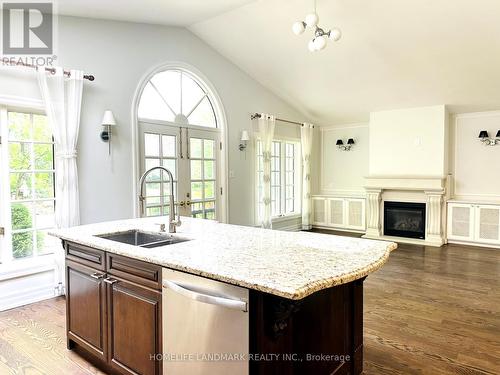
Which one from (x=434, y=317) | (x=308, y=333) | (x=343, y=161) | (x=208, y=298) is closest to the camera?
(x=208, y=298)

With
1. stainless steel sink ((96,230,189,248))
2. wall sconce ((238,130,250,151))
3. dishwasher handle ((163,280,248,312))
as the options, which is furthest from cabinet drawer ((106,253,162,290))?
wall sconce ((238,130,250,151))

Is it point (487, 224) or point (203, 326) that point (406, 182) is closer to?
point (487, 224)

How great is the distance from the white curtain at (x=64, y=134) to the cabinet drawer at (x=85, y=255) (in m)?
1.20

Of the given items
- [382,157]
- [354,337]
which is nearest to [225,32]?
[382,157]

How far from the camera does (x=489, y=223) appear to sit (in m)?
5.52

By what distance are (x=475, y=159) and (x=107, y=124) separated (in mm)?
5907

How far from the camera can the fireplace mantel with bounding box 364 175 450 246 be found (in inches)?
226

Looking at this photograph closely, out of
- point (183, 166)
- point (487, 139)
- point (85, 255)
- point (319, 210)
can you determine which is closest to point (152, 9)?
point (183, 166)

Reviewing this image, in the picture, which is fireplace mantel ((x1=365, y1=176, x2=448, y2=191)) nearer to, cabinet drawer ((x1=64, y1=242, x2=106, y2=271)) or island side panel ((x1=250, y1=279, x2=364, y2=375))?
island side panel ((x1=250, y1=279, x2=364, y2=375))

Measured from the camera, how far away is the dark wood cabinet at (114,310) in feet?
5.86

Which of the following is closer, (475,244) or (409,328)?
(409,328)

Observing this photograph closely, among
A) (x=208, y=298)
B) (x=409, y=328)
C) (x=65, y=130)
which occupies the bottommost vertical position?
(x=409, y=328)

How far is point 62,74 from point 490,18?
178 inches

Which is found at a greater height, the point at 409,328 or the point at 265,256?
the point at 265,256
